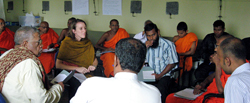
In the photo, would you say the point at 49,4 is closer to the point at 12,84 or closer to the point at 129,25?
the point at 129,25

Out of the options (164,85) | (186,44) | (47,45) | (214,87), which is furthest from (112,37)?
(214,87)

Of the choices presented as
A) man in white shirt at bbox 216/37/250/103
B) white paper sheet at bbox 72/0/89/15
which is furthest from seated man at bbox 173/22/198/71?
white paper sheet at bbox 72/0/89/15

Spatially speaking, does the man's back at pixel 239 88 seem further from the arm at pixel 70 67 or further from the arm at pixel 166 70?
the arm at pixel 70 67

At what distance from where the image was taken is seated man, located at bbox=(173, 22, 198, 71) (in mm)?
3913

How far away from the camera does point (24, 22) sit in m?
6.41

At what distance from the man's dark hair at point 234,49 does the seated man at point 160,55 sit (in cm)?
118

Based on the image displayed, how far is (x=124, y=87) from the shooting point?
109cm

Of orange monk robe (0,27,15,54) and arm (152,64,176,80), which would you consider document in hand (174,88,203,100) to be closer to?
arm (152,64,176,80)

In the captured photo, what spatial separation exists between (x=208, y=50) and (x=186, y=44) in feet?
1.36

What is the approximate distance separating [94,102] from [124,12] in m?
4.31

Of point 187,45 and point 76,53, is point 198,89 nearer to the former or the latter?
point 76,53

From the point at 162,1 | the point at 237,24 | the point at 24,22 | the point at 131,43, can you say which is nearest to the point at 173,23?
the point at 162,1

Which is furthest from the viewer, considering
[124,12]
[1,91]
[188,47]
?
[124,12]

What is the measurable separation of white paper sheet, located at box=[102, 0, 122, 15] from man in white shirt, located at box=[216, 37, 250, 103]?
3.87 m
